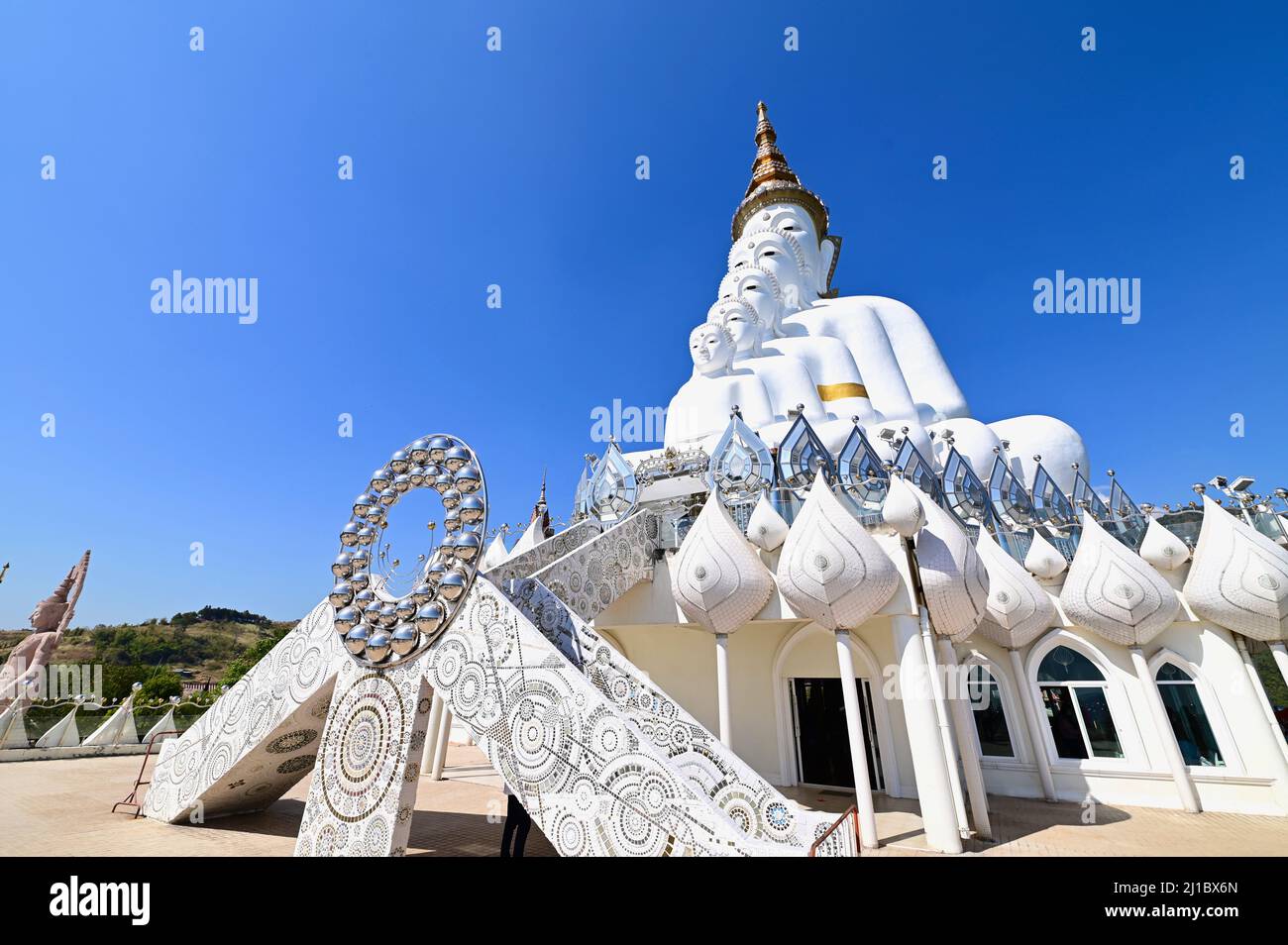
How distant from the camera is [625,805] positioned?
4.04 meters

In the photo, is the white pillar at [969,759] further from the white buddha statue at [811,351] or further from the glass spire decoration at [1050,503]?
the white buddha statue at [811,351]

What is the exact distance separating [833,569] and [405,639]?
5224 mm

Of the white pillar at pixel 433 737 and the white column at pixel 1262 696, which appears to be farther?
the white pillar at pixel 433 737

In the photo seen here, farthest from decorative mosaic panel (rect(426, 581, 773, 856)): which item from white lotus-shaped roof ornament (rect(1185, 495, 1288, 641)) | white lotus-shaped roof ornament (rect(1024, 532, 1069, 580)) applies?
white lotus-shaped roof ornament (rect(1185, 495, 1288, 641))

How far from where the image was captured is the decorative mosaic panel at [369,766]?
489 cm

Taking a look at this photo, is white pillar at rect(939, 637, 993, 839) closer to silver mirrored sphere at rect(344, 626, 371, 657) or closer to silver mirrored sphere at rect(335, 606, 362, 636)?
silver mirrored sphere at rect(344, 626, 371, 657)

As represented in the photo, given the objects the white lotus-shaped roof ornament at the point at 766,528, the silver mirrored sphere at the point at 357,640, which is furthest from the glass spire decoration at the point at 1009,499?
the silver mirrored sphere at the point at 357,640

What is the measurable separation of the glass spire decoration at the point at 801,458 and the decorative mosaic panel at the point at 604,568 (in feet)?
8.63

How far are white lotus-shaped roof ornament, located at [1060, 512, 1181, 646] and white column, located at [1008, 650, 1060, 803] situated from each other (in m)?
1.33

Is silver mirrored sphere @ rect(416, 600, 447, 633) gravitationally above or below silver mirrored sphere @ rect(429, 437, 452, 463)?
below

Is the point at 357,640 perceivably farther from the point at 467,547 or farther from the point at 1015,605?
the point at 1015,605

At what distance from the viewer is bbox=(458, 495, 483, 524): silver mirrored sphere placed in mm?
5656

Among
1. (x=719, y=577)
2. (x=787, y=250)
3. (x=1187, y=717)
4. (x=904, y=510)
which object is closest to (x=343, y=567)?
(x=719, y=577)
